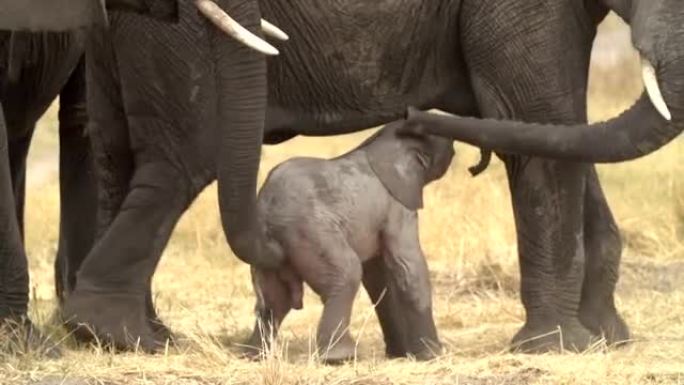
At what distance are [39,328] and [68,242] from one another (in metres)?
1.29

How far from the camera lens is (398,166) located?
7527mm

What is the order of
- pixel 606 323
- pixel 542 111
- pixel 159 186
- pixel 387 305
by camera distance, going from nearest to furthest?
pixel 387 305 < pixel 159 186 < pixel 542 111 < pixel 606 323

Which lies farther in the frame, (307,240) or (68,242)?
(68,242)

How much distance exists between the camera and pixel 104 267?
763cm

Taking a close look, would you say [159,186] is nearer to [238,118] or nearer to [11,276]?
[11,276]

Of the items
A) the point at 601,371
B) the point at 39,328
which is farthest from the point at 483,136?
the point at 39,328

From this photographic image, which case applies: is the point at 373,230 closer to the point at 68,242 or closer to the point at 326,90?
the point at 326,90

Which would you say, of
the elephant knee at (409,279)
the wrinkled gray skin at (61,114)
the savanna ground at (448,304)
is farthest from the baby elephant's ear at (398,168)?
the wrinkled gray skin at (61,114)

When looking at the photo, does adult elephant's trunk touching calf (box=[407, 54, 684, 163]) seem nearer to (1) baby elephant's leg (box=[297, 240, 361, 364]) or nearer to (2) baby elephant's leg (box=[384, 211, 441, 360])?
(2) baby elephant's leg (box=[384, 211, 441, 360])

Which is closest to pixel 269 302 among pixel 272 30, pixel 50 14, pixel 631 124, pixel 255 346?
pixel 255 346

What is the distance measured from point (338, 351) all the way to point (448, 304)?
204 centimetres

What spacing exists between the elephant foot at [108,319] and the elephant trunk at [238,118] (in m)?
0.82

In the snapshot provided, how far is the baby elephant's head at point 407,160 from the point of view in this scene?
→ 7.50 metres

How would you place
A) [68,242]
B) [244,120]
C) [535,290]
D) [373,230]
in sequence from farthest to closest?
[68,242], [535,290], [373,230], [244,120]
